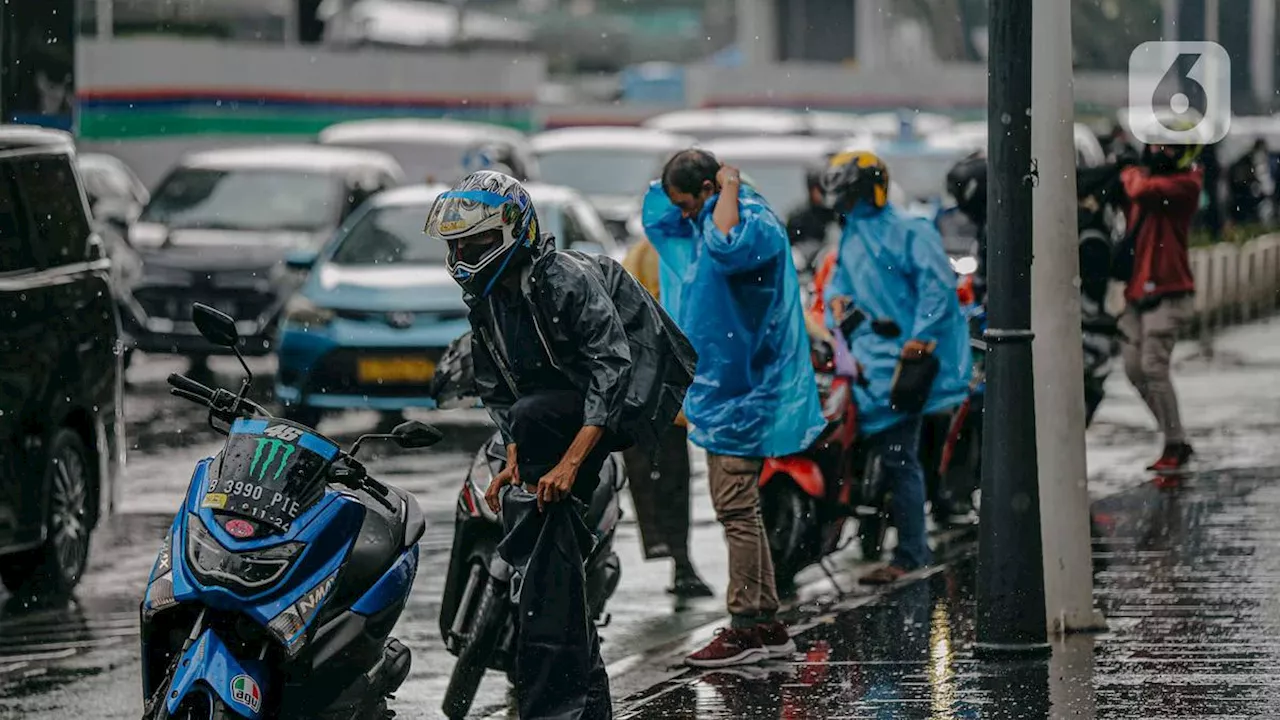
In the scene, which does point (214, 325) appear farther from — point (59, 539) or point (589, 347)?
point (59, 539)

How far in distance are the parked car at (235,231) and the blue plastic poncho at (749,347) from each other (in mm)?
11035

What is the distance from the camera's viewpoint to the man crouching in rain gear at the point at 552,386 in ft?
23.6

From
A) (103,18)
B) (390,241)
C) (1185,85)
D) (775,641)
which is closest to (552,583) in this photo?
(775,641)

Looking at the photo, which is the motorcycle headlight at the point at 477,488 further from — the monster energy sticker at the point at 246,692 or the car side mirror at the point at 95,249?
the car side mirror at the point at 95,249

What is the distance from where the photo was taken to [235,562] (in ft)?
21.3

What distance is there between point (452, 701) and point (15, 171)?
3.89 meters

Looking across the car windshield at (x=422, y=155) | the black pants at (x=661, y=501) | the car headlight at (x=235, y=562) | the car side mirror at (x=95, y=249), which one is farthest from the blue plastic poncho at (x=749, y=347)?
the car windshield at (x=422, y=155)

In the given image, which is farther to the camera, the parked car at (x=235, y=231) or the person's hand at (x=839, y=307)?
the parked car at (x=235, y=231)

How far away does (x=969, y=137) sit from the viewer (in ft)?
111

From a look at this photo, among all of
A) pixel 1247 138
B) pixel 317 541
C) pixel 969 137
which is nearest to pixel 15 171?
pixel 317 541

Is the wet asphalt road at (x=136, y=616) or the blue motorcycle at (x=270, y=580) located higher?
the blue motorcycle at (x=270, y=580)

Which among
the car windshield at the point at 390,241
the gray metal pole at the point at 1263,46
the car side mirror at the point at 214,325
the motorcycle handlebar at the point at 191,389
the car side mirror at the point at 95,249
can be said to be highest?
the car side mirror at the point at 214,325

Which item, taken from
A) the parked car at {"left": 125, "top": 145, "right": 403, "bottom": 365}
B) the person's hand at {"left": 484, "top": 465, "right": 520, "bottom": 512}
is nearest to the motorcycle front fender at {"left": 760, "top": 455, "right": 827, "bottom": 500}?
the person's hand at {"left": 484, "top": 465, "right": 520, "bottom": 512}

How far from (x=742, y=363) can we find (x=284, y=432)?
2.76 meters
